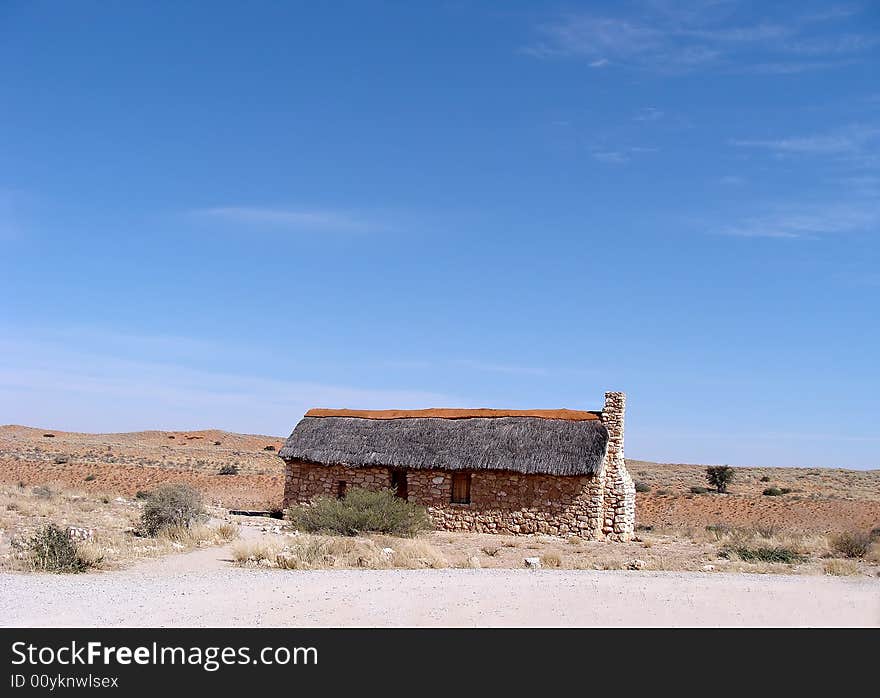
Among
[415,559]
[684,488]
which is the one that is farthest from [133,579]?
[684,488]

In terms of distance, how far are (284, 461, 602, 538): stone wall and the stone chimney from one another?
935 millimetres

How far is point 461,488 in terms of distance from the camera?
21.6m

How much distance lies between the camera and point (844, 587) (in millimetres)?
11570

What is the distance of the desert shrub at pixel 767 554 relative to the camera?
15.6 meters

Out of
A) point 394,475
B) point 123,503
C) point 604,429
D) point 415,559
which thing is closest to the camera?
point 415,559

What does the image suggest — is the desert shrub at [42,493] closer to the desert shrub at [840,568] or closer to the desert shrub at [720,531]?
the desert shrub at [720,531]

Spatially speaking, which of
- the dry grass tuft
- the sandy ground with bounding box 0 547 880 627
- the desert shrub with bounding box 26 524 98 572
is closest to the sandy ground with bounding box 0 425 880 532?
the dry grass tuft

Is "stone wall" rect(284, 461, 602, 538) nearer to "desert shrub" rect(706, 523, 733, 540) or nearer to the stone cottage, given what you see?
the stone cottage

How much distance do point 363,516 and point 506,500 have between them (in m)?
4.03

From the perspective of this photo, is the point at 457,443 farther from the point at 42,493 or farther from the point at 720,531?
the point at 42,493

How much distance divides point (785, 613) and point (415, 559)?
6.67 metres

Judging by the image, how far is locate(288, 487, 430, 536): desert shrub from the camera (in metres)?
18.5

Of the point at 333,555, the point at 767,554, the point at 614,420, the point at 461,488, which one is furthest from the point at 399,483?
the point at 767,554
